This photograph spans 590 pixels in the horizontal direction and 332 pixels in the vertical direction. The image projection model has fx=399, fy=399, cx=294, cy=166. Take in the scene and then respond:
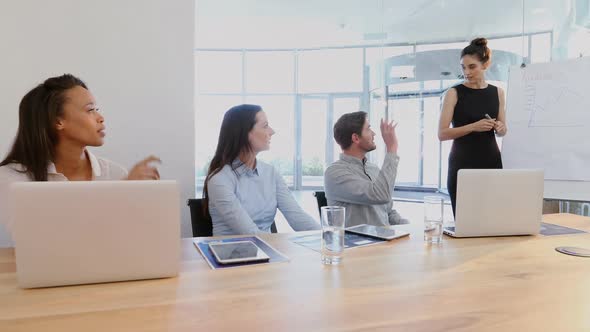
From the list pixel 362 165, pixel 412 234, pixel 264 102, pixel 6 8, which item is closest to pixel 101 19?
pixel 6 8

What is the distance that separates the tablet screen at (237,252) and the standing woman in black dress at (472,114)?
1460mm

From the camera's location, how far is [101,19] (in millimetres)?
2412

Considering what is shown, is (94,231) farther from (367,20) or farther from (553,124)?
(367,20)

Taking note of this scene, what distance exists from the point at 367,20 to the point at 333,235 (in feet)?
19.9

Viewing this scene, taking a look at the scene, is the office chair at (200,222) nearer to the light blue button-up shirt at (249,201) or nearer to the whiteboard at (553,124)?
the light blue button-up shirt at (249,201)

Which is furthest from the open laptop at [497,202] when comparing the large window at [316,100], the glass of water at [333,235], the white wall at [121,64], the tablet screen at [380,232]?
the large window at [316,100]

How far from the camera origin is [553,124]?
230 cm

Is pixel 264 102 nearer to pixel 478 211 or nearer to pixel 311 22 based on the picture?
pixel 311 22

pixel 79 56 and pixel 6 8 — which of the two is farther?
pixel 79 56

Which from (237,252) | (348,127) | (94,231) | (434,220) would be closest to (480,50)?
(348,127)

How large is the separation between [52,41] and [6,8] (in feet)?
0.89

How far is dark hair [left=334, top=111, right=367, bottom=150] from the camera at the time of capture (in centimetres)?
218

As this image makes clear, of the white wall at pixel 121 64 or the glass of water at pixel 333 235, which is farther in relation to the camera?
the white wall at pixel 121 64

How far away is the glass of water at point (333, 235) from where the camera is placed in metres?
1.05
